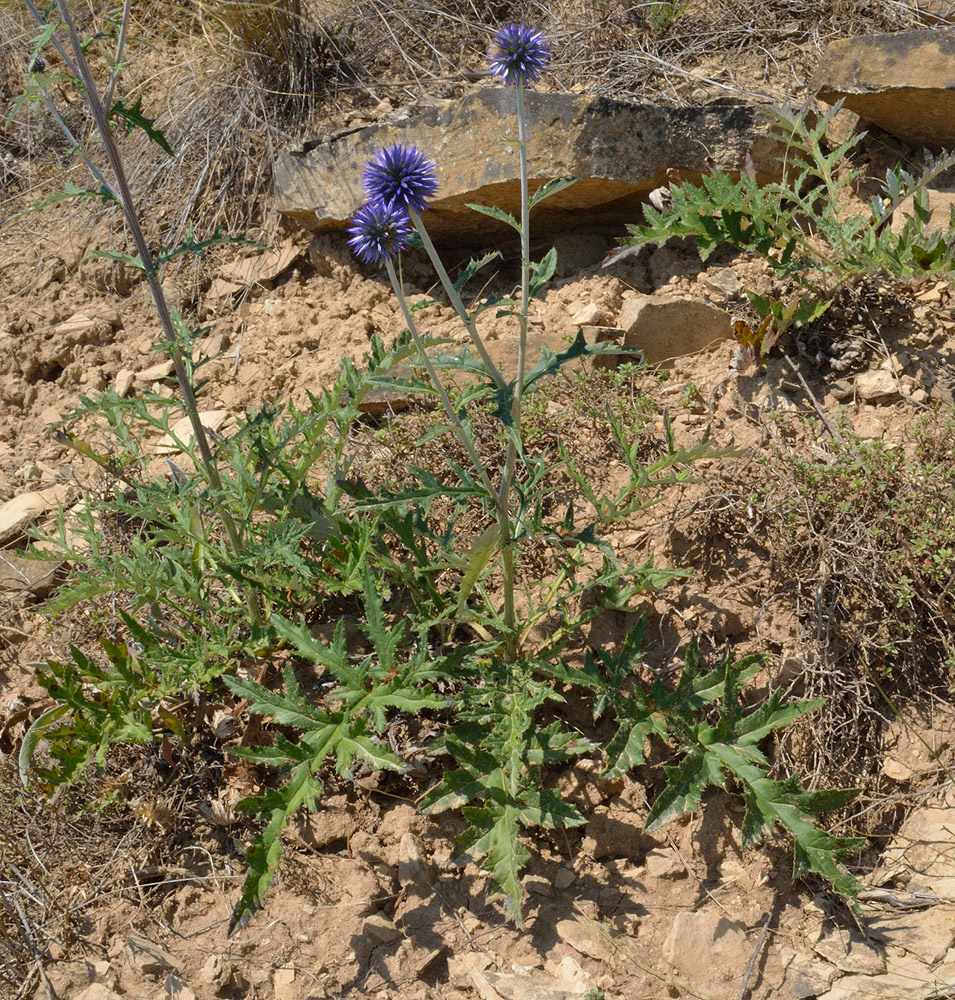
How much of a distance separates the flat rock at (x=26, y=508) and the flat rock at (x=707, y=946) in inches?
122

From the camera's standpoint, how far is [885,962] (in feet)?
8.32

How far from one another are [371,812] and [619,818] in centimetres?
83

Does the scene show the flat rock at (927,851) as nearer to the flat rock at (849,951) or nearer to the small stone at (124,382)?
the flat rock at (849,951)

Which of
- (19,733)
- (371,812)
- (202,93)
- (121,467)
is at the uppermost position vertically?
(202,93)

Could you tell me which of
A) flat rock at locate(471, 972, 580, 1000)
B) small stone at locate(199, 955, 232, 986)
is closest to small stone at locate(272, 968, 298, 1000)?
small stone at locate(199, 955, 232, 986)

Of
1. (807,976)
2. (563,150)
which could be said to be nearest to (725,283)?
(563,150)

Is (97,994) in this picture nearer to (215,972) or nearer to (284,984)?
(215,972)

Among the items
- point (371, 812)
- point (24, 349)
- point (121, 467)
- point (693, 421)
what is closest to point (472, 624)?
point (371, 812)

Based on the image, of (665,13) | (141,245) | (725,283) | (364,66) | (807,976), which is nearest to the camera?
(807,976)

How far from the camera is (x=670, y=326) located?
4105 mm

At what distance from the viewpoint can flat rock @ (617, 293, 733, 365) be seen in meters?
4.07

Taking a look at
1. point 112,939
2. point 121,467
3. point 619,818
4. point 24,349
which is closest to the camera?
point 112,939

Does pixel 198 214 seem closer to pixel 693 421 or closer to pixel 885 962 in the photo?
pixel 693 421

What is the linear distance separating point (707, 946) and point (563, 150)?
3.59 meters
